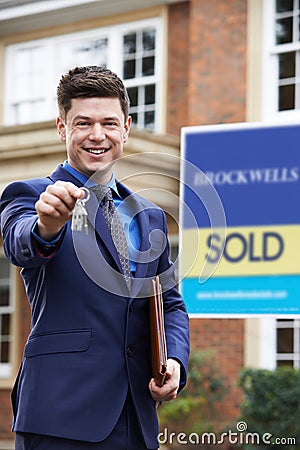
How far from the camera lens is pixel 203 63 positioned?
1119 centimetres

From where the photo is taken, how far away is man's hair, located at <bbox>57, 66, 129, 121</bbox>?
2525mm

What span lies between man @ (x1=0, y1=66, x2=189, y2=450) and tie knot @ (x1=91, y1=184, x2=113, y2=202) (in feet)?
0.06

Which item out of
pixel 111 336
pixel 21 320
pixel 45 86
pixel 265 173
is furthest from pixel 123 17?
pixel 111 336

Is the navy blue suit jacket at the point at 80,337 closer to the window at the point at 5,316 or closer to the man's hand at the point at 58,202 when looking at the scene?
the man's hand at the point at 58,202

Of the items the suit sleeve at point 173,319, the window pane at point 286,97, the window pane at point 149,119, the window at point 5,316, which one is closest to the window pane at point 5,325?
the window at point 5,316

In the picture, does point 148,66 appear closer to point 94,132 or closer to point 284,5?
point 284,5

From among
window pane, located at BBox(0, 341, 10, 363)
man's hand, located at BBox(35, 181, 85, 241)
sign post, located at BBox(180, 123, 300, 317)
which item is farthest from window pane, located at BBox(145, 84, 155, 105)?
man's hand, located at BBox(35, 181, 85, 241)

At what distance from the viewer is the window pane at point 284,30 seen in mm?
10906

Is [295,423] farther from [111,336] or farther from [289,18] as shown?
[111,336]

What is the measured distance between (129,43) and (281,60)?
234 centimetres

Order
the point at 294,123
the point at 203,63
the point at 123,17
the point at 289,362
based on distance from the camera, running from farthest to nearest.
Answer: the point at 123,17
the point at 203,63
the point at 289,362
the point at 294,123

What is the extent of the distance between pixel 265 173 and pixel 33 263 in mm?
3286

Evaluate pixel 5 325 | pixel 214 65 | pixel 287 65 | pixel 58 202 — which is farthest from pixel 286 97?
pixel 58 202

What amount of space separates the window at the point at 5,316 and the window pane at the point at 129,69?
3334 millimetres
